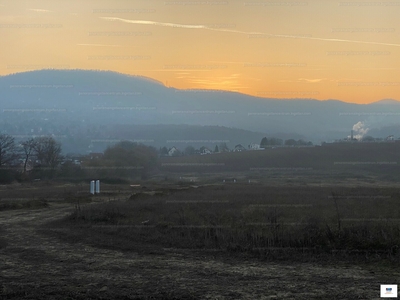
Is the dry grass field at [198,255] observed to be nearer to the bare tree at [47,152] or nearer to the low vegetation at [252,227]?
the low vegetation at [252,227]

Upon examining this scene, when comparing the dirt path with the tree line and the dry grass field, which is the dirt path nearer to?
the dry grass field

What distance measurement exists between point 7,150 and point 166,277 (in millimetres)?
50401

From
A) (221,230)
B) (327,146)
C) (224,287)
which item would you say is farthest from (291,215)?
(327,146)

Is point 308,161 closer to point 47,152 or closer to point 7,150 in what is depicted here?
point 47,152

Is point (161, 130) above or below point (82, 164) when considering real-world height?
above

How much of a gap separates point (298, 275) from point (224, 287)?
1548mm

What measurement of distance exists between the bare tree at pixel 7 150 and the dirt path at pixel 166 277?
45.0 metres

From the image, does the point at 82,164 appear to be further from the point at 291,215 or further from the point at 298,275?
the point at 298,275

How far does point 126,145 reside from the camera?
66438 mm

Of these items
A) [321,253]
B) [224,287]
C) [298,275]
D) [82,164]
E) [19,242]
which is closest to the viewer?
[224,287]

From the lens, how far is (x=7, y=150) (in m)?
52.1

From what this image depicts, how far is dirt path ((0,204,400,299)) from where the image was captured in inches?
257

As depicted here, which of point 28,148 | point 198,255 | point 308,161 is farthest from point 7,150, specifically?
point 198,255

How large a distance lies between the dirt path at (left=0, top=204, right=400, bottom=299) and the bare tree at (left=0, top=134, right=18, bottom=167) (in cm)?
4502
